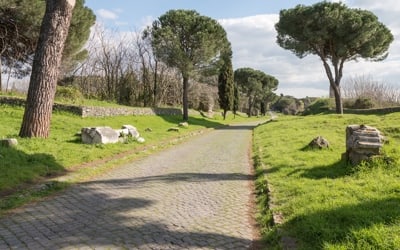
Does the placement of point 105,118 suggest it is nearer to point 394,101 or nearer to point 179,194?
point 179,194

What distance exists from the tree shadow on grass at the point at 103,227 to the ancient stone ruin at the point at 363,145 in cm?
390

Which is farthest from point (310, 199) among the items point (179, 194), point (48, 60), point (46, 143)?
point (48, 60)

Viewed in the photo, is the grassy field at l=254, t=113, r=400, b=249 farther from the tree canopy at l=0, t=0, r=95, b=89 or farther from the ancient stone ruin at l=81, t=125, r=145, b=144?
the tree canopy at l=0, t=0, r=95, b=89

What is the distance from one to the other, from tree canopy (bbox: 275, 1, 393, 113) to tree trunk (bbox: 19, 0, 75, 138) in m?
23.6

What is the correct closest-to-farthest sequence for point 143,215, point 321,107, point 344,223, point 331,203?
point 344,223
point 331,203
point 143,215
point 321,107

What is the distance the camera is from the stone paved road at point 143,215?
4.52 metres

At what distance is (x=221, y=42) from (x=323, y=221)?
100ft

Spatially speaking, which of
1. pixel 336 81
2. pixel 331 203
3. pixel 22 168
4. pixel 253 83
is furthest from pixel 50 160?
pixel 253 83

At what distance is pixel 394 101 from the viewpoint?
140ft

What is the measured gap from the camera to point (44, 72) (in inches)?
421

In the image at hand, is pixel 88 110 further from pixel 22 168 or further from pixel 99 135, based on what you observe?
pixel 22 168

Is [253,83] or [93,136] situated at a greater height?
[253,83]

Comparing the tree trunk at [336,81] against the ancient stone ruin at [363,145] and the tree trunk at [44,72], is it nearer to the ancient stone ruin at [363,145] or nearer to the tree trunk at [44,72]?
the ancient stone ruin at [363,145]

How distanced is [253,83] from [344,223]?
2604 inches
